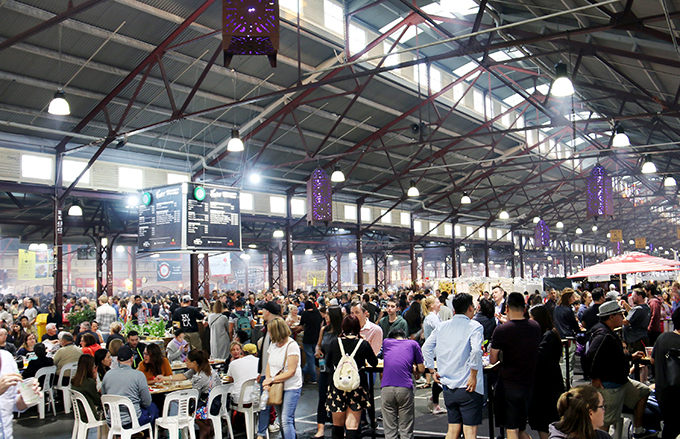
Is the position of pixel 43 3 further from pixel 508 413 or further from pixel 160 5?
pixel 508 413

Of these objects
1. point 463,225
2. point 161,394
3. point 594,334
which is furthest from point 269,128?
point 463,225

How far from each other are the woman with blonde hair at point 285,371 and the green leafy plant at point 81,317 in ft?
32.3

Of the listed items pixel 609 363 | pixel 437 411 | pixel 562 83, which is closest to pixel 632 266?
pixel 562 83

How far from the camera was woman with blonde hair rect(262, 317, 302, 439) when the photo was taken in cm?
520

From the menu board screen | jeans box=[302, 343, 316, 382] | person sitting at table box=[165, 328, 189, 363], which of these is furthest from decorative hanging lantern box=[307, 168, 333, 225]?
person sitting at table box=[165, 328, 189, 363]

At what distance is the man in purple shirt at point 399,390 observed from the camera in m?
5.01

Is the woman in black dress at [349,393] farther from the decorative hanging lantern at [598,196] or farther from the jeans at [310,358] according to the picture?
the decorative hanging lantern at [598,196]

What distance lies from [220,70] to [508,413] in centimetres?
1033

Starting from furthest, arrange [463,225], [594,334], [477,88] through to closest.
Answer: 1. [463,225]
2. [477,88]
3. [594,334]

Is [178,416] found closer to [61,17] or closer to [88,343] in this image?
[88,343]

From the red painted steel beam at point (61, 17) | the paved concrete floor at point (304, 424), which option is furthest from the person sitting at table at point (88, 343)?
the red painted steel beam at point (61, 17)

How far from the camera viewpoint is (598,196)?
15.2m

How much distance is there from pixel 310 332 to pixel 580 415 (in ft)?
22.6

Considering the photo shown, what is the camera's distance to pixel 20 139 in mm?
12648
